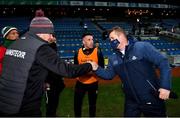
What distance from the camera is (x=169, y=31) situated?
31.2m

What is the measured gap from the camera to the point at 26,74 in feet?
11.8

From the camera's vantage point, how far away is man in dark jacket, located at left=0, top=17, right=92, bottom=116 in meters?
3.60

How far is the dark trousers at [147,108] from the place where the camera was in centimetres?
463

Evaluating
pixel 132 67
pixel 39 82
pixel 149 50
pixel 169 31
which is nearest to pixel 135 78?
pixel 132 67

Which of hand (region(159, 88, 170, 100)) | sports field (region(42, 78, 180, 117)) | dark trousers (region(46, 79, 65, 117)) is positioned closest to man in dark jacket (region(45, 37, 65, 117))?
dark trousers (region(46, 79, 65, 117))

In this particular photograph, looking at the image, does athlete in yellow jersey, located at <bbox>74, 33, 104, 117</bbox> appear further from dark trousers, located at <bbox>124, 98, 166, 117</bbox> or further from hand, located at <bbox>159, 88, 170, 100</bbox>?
hand, located at <bbox>159, 88, 170, 100</bbox>

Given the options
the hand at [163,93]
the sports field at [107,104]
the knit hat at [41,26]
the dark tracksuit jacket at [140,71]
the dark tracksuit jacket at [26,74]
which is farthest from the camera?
the sports field at [107,104]

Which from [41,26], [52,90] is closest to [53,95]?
[52,90]

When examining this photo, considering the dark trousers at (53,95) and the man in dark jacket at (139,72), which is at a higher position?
the man in dark jacket at (139,72)

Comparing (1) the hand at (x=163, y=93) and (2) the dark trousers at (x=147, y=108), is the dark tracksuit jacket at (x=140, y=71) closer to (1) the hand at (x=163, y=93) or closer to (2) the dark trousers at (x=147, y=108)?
(2) the dark trousers at (x=147, y=108)

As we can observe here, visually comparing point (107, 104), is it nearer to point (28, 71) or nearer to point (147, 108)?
point (147, 108)

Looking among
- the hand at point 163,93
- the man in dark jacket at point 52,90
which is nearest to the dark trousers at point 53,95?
the man in dark jacket at point 52,90

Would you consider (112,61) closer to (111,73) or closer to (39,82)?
(111,73)

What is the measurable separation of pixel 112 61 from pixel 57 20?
2936 cm
